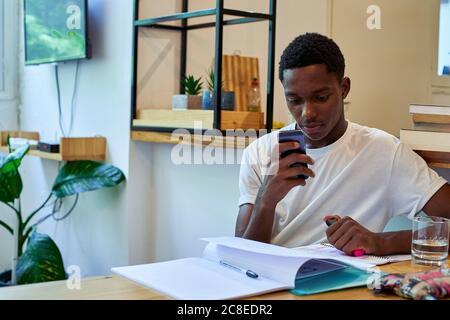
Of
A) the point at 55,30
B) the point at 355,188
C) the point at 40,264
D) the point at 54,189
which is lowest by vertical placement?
the point at 40,264

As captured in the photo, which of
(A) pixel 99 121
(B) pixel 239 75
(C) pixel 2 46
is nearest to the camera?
(B) pixel 239 75

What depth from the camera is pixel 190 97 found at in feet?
8.23

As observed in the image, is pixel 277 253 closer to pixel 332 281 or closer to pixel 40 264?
pixel 332 281

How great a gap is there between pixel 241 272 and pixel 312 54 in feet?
2.26

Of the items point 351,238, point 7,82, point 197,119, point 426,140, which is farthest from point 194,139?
point 7,82

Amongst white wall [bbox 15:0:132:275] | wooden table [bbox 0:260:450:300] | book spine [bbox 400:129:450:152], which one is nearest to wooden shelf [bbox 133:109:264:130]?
white wall [bbox 15:0:132:275]

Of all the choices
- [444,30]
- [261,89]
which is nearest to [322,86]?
[444,30]

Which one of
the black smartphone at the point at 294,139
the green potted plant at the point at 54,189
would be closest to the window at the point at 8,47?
the green potted plant at the point at 54,189

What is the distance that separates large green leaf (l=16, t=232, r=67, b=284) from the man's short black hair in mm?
1643

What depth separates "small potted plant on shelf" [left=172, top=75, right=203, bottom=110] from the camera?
8.23 feet

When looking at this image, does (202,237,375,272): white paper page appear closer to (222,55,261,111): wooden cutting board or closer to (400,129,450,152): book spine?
(400,129,450,152): book spine

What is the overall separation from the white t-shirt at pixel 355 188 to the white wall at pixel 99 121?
1.31 m

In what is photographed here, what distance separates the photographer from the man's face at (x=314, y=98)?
5.14ft

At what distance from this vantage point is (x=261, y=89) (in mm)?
2734
